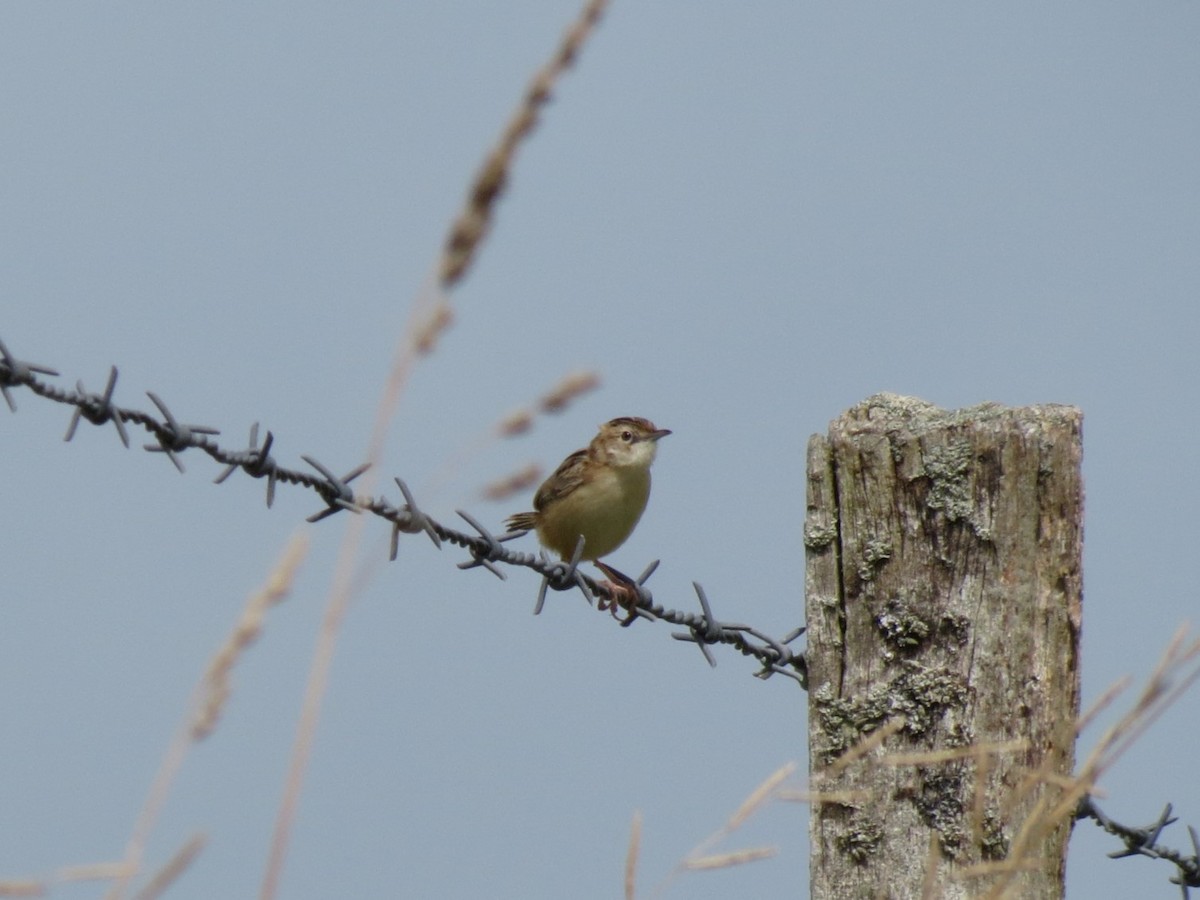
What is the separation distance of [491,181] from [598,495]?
227 inches

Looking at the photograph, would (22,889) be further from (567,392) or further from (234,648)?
(567,392)

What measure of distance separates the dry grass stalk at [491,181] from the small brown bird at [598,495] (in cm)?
558

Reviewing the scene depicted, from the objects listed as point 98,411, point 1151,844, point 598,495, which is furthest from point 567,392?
point 598,495

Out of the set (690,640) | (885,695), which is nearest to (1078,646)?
(885,695)

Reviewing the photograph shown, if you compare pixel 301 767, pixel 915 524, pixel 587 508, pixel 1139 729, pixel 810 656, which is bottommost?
pixel 301 767

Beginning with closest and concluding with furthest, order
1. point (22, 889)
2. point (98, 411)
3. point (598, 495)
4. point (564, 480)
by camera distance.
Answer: point (22, 889), point (98, 411), point (598, 495), point (564, 480)

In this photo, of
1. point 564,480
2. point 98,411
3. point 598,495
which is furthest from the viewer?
point 564,480

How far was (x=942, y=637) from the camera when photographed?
3268 millimetres

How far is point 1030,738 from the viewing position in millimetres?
3178

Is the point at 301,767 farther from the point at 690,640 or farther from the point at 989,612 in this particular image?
the point at 690,640

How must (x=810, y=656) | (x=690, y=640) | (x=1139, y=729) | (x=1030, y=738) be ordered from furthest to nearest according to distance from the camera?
(x=690, y=640) < (x=810, y=656) < (x=1030, y=738) < (x=1139, y=729)

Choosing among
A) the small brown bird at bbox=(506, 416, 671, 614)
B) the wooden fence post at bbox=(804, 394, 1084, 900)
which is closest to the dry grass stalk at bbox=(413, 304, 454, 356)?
the wooden fence post at bbox=(804, 394, 1084, 900)

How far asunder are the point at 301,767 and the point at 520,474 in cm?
49

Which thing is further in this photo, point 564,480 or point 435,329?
point 564,480
